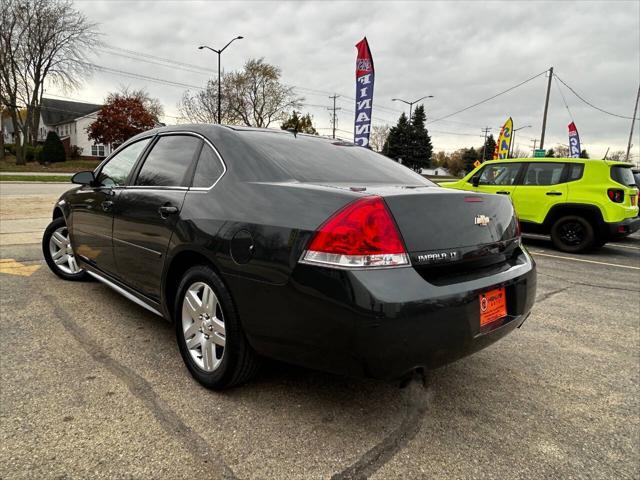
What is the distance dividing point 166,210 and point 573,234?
7.63 metres

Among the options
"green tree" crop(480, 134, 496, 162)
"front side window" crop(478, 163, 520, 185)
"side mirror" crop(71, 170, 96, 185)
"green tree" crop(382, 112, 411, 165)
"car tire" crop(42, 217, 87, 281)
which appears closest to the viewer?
"side mirror" crop(71, 170, 96, 185)

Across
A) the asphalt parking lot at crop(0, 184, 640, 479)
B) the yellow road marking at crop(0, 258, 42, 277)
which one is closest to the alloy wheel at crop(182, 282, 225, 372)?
the asphalt parking lot at crop(0, 184, 640, 479)

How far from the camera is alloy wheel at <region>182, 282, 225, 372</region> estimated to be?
2.34 m

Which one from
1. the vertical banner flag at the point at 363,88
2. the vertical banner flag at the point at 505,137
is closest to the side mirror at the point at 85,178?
the vertical banner flag at the point at 363,88

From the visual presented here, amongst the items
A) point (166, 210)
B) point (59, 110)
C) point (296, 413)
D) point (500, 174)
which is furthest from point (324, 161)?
point (59, 110)

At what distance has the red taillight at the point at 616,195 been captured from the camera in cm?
747

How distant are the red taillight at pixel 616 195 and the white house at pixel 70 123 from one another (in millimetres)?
56241

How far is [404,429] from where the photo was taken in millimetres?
2150

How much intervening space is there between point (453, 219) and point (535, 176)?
713 cm

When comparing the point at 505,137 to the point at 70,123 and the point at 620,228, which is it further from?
the point at 70,123

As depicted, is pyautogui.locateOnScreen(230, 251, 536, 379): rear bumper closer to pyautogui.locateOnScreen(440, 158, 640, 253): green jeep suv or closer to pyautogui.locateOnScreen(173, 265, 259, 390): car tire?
pyautogui.locateOnScreen(173, 265, 259, 390): car tire

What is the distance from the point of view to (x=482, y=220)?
2291mm

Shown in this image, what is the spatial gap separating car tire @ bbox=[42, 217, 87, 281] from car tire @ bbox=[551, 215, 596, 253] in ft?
25.1

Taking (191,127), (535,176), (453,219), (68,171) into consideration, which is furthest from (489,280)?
(68,171)
